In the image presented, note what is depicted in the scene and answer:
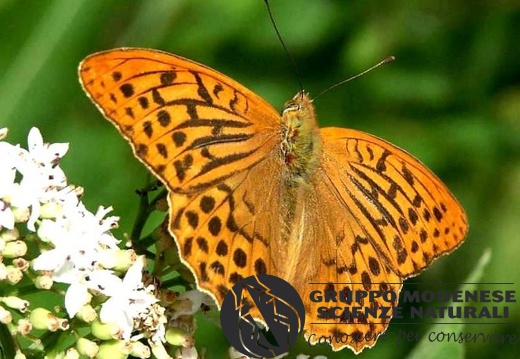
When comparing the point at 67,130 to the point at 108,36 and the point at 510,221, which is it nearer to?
the point at 108,36

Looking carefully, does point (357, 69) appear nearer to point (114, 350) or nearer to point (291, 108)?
point (291, 108)

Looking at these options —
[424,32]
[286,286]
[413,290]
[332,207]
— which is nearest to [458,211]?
[332,207]

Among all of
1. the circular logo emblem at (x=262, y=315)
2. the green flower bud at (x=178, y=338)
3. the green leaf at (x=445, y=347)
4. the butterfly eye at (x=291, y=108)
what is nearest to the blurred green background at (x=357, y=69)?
the green leaf at (x=445, y=347)

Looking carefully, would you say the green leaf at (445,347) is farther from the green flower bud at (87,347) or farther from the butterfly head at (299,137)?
the green flower bud at (87,347)

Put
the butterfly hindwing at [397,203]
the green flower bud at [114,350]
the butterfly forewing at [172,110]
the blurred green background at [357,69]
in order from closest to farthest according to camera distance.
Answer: the butterfly forewing at [172,110], the green flower bud at [114,350], the butterfly hindwing at [397,203], the blurred green background at [357,69]

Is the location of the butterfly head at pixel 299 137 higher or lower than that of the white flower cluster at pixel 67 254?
higher

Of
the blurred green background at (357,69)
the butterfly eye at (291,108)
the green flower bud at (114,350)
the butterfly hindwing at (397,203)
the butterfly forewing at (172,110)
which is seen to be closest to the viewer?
the butterfly forewing at (172,110)
